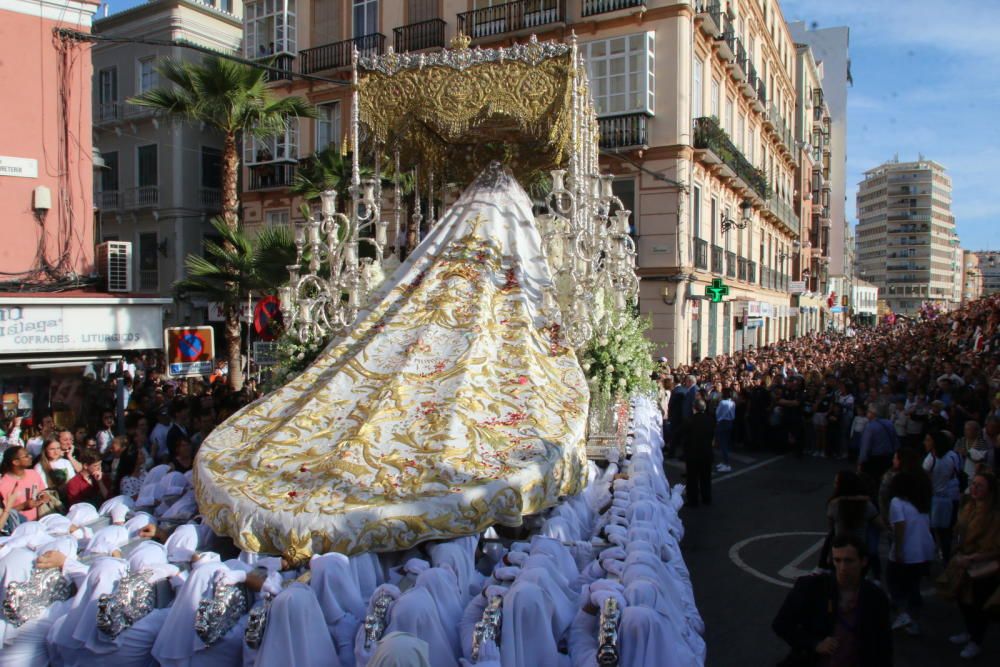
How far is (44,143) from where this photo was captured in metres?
12.3

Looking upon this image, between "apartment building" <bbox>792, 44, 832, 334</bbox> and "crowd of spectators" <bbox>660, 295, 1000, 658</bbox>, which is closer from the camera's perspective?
"crowd of spectators" <bbox>660, 295, 1000, 658</bbox>

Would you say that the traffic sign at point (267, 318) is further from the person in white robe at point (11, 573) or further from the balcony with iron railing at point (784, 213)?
the balcony with iron railing at point (784, 213)

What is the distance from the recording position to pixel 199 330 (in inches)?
411

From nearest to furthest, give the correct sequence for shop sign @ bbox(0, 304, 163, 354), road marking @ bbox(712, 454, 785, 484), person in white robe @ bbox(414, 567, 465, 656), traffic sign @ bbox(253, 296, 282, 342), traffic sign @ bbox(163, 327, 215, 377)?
person in white robe @ bbox(414, 567, 465, 656)
shop sign @ bbox(0, 304, 163, 354)
traffic sign @ bbox(163, 327, 215, 377)
traffic sign @ bbox(253, 296, 282, 342)
road marking @ bbox(712, 454, 785, 484)

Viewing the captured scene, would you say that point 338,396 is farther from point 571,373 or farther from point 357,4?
point 357,4

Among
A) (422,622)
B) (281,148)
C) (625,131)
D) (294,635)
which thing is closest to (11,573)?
(294,635)

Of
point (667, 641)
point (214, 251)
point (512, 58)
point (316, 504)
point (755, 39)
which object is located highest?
point (755, 39)

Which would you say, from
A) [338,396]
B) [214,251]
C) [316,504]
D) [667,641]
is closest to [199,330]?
[214,251]

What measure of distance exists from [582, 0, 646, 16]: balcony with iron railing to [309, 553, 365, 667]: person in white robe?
17397mm

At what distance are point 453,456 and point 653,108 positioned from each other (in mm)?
15724

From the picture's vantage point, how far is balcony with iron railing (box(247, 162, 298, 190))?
77.6 feet

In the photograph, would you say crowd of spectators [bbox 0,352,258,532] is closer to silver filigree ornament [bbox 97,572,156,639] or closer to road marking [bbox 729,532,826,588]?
silver filigree ornament [bbox 97,572,156,639]

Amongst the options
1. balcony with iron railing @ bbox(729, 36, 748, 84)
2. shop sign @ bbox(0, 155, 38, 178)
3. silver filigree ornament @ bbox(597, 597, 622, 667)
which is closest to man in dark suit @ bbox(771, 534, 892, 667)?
silver filigree ornament @ bbox(597, 597, 622, 667)

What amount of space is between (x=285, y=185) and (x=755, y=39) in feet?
56.2
